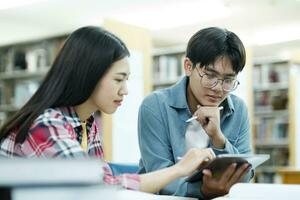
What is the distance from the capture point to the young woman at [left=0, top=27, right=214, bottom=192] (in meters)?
0.96

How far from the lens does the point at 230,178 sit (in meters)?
1.15

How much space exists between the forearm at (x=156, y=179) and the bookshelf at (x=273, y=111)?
4.77 metres

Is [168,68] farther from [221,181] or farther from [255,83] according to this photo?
[221,181]

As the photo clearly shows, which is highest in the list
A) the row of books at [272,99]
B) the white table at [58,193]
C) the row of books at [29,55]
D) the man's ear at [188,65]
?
the row of books at [29,55]

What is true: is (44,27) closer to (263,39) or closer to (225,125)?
(263,39)

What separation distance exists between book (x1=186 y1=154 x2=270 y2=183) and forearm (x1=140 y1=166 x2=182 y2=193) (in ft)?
0.23

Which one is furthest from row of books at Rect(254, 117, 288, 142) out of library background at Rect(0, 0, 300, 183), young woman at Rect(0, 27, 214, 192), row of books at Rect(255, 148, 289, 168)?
young woman at Rect(0, 27, 214, 192)

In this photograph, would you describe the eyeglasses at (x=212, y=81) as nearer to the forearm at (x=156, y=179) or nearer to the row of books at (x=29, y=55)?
the forearm at (x=156, y=179)

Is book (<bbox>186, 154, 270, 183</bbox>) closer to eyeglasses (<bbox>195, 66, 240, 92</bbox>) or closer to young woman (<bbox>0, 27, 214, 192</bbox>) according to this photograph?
young woman (<bbox>0, 27, 214, 192</bbox>)

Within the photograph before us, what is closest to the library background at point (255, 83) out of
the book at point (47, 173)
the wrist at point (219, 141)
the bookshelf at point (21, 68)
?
the bookshelf at point (21, 68)

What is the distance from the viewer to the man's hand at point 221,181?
1126mm

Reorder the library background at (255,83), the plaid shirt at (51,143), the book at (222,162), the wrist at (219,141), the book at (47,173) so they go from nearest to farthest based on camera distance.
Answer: the book at (47,173) → the plaid shirt at (51,143) → the book at (222,162) → the wrist at (219,141) → the library background at (255,83)

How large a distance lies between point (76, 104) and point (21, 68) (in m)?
4.69

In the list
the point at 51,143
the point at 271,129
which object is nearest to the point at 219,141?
the point at 51,143
